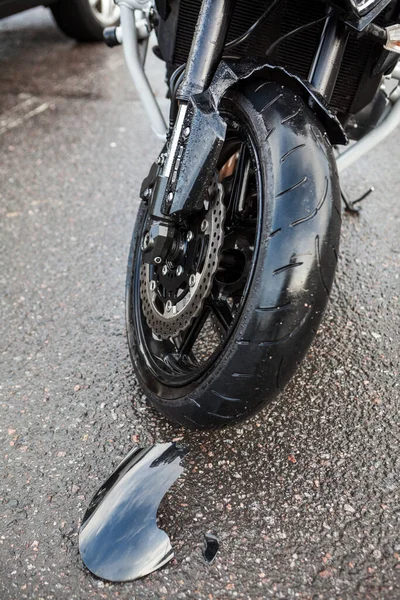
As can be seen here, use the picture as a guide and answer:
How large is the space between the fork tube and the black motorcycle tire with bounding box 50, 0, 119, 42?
3.45 m

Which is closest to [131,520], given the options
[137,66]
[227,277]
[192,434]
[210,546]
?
[210,546]

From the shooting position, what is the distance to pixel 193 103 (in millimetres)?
1645

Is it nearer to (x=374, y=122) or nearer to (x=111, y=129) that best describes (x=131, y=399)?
(x=374, y=122)

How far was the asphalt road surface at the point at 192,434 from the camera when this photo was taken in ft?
5.18

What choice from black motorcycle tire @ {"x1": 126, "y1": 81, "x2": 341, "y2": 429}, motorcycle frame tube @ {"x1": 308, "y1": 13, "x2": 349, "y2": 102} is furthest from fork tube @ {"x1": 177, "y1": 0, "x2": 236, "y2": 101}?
motorcycle frame tube @ {"x1": 308, "y1": 13, "x2": 349, "y2": 102}

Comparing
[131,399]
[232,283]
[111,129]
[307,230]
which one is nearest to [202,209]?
[232,283]

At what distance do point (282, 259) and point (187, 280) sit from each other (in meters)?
0.42

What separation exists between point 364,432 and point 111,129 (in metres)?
2.65

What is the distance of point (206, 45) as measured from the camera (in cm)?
166

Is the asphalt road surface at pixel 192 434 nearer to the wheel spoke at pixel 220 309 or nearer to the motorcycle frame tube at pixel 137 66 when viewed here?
the wheel spoke at pixel 220 309

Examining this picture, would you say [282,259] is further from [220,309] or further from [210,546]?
[210,546]

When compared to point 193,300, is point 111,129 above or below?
below

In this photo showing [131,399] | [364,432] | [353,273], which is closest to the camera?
[364,432]

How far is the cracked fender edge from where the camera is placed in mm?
1568
